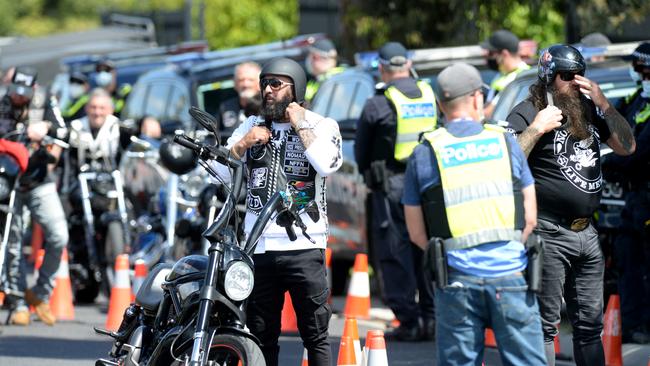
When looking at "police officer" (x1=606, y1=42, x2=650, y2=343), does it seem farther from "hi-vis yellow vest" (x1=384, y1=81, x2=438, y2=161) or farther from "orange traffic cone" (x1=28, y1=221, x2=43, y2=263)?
"orange traffic cone" (x1=28, y1=221, x2=43, y2=263)

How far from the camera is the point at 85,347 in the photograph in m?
11.3

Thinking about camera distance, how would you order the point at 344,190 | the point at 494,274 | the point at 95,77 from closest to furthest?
1. the point at 494,274
2. the point at 344,190
3. the point at 95,77

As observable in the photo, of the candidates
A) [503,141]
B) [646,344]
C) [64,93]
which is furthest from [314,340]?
[64,93]

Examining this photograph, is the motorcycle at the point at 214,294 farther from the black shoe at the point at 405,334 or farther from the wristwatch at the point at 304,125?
the black shoe at the point at 405,334

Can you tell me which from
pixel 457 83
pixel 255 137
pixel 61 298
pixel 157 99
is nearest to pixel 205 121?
pixel 255 137

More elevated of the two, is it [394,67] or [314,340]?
[394,67]

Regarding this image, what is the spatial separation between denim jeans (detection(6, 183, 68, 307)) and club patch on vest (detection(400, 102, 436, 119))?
9.84 feet

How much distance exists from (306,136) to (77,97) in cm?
1271

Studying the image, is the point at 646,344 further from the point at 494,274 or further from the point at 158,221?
the point at 158,221

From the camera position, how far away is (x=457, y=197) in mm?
6504

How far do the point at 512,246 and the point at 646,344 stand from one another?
414 cm

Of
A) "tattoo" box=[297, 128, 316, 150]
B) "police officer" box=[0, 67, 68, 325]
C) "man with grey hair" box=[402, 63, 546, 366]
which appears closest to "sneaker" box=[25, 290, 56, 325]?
"police officer" box=[0, 67, 68, 325]

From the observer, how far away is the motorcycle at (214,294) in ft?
23.7

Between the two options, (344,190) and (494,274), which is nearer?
(494,274)
